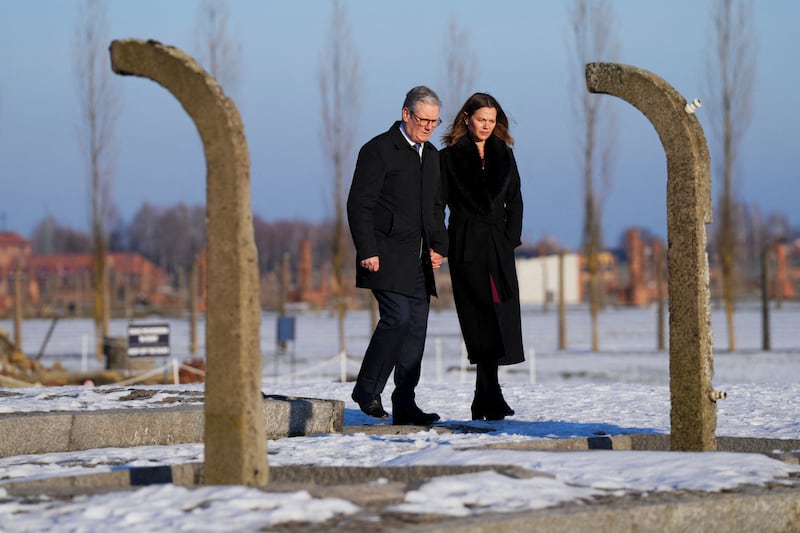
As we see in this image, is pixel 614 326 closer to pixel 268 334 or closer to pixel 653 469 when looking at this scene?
pixel 268 334

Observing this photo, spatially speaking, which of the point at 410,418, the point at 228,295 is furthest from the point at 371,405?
the point at 228,295

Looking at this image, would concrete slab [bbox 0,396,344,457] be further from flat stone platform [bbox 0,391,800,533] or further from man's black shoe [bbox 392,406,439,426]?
man's black shoe [bbox 392,406,439,426]

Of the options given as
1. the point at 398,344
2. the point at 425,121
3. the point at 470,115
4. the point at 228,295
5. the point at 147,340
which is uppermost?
the point at 470,115

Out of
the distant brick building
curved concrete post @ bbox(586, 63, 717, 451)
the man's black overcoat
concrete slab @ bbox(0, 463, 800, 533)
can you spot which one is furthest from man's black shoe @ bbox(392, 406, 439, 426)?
the distant brick building

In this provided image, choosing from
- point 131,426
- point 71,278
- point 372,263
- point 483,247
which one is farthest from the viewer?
point 71,278

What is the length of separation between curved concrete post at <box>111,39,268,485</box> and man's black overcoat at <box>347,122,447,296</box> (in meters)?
2.43

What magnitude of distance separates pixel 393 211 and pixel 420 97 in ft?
2.03

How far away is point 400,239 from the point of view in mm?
6629

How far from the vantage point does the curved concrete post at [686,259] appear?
197 inches

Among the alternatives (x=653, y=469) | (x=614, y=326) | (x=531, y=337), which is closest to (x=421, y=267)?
(x=653, y=469)

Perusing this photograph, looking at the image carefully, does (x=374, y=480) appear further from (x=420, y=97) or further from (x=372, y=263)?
(x=420, y=97)

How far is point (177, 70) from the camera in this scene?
13.5ft

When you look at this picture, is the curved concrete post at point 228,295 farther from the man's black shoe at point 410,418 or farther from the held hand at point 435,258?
the held hand at point 435,258

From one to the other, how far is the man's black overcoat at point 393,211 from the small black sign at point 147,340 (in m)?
9.93
